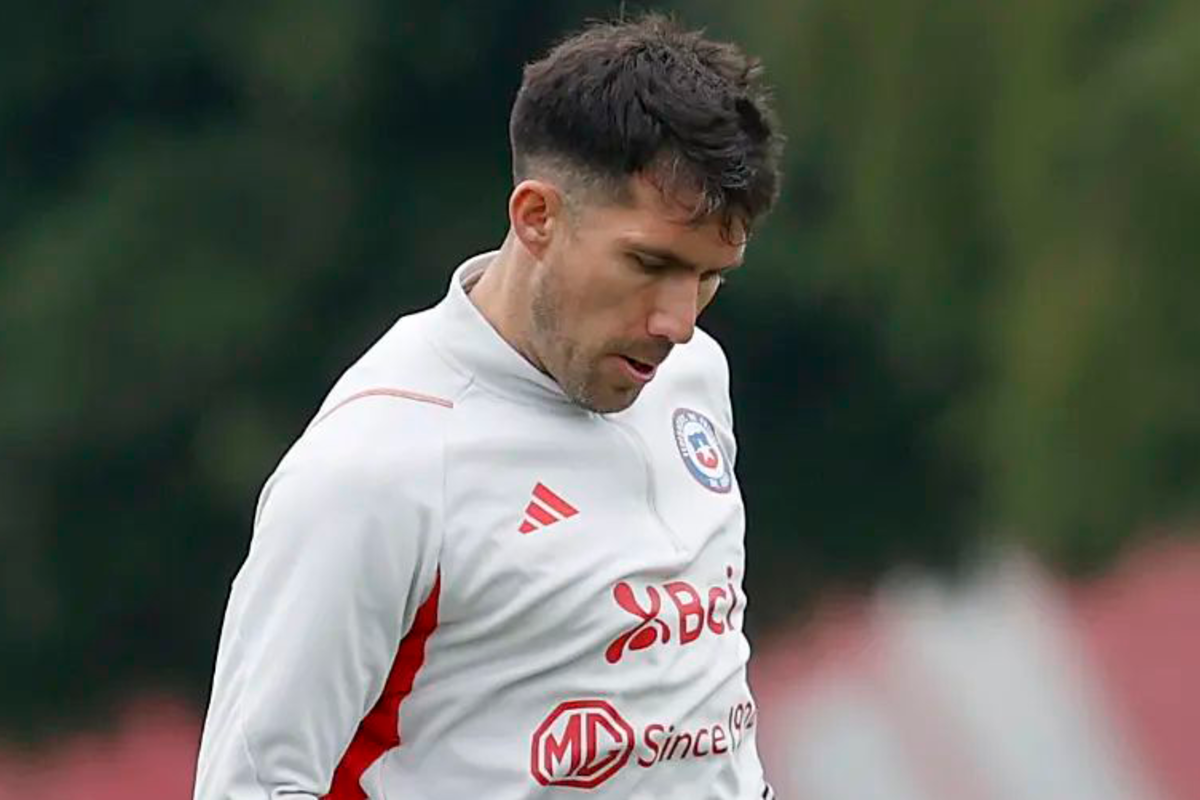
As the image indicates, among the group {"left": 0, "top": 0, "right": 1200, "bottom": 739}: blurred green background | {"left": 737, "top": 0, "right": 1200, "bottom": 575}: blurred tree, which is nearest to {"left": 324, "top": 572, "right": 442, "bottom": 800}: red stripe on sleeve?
{"left": 737, "top": 0, "right": 1200, "bottom": 575}: blurred tree

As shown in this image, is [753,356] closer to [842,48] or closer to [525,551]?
[842,48]

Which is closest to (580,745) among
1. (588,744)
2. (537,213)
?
(588,744)

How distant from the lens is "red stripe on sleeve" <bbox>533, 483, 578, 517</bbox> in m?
2.30

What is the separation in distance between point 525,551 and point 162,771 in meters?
5.42

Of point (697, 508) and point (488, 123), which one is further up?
point (697, 508)

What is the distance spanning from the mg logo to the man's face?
280mm

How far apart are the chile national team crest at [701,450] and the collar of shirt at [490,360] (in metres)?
0.18

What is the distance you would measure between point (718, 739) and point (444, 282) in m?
5.22

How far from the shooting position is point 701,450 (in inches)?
99.0

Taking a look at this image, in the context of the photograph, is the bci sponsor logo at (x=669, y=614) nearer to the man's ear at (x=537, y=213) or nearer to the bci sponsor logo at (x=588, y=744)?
the bci sponsor logo at (x=588, y=744)

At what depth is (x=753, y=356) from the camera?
23.9 feet

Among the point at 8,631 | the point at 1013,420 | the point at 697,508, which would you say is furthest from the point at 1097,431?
the point at 697,508

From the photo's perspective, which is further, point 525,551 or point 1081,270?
point 1081,270

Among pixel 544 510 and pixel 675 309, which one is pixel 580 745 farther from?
pixel 675 309
